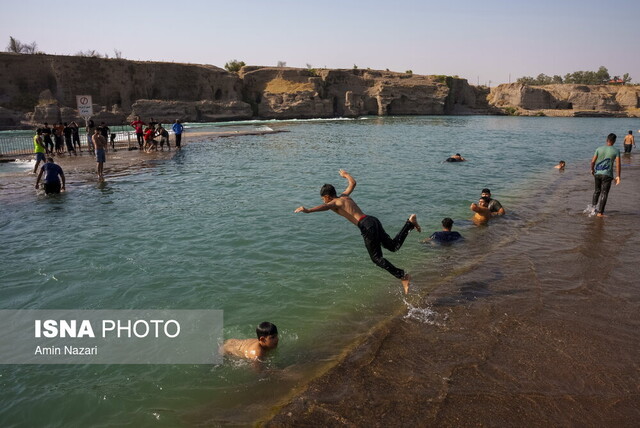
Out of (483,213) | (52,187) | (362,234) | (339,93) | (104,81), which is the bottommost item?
(52,187)

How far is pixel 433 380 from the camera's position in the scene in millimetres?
4484

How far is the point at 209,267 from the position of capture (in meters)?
8.07

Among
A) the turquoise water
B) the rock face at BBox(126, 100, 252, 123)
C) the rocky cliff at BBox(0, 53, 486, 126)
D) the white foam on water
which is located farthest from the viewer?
the rock face at BBox(126, 100, 252, 123)

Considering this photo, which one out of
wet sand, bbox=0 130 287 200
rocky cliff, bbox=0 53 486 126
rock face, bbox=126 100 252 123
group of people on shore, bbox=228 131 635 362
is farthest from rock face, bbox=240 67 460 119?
group of people on shore, bbox=228 131 635 362

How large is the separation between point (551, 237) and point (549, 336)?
5191mm

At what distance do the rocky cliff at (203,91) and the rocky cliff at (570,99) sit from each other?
881 cm

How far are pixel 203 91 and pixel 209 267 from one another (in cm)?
7124

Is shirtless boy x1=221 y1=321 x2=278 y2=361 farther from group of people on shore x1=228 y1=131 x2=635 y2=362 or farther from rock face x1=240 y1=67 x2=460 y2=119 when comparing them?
rock face x1=240 y1=67 x2=460 y2=119

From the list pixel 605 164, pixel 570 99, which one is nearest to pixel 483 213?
pixel 605 164

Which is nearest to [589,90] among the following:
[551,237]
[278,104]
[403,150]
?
[278,104]

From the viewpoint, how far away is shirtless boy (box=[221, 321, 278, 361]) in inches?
203

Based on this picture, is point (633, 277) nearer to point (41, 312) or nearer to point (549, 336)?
point (549, 336)

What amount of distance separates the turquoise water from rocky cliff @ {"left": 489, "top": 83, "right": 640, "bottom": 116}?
98100 millimetres

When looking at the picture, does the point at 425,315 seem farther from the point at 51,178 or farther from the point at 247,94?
the point at 247,94
